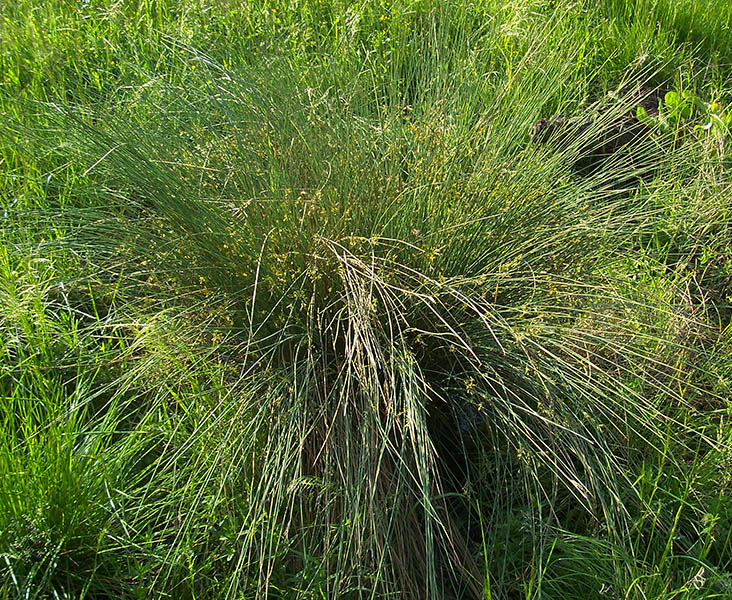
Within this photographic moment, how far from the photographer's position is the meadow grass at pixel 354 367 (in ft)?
6.01

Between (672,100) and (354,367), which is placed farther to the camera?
(672,100)

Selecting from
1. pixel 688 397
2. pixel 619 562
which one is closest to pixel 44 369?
pixel 619 562

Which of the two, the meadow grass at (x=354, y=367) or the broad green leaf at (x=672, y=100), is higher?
the broad green leaf at (x=672, y=100)

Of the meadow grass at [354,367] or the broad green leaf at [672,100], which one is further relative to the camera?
the broad green leaf at [672,100]

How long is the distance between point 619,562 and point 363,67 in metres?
2.06

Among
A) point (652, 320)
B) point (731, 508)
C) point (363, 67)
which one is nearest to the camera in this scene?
point (731, 508)

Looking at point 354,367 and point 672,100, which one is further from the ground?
point 672,100

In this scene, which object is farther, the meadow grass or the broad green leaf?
the broad green leaf

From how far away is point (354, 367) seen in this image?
1.88 meters

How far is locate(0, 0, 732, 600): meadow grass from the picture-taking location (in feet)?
6.01

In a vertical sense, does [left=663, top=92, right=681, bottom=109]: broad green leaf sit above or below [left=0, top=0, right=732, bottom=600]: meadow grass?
above

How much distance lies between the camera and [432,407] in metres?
2.12

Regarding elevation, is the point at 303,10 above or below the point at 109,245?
above

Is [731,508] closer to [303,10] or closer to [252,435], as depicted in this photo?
[252,435]
